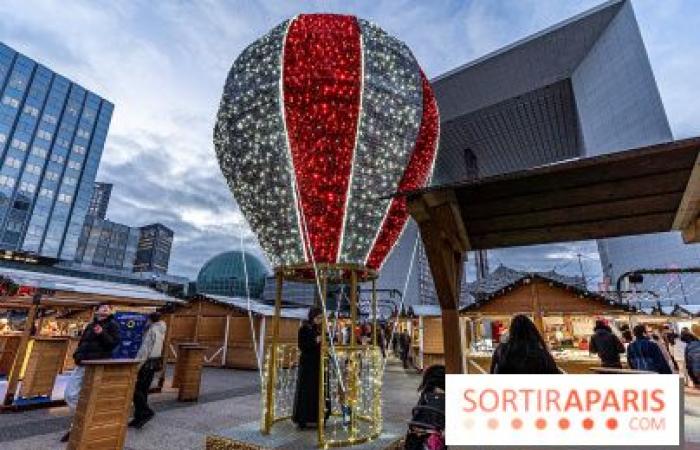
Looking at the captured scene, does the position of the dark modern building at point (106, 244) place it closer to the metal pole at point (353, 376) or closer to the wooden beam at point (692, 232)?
the metal pole at point (353, 376)

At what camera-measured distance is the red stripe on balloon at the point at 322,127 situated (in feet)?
15.6

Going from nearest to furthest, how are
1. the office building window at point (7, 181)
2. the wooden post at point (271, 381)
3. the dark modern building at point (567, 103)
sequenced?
the wooden post at point (271, 381)
the dark modern building at point (567, 103)
the office building window at point (7, 181)

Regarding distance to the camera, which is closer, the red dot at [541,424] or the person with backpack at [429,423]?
the red dot at [541,424]

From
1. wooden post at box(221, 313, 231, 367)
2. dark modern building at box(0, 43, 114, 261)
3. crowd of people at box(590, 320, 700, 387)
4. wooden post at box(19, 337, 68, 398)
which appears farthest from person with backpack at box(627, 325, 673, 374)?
dark modern building at box(0, 43, 114, 261)

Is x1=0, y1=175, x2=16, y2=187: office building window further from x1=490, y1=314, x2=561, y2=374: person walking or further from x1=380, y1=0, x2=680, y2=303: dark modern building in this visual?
x1=490, y1=314, x2=561, y2=374: person walking

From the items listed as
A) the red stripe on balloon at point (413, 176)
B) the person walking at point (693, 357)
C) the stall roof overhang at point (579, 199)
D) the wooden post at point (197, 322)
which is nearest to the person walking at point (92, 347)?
the red stripe on balloon at point (413, 176)

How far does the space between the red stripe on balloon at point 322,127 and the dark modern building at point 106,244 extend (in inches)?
3839

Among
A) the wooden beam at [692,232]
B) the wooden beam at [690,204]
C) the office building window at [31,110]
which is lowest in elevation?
the wooden beam at [692,232]

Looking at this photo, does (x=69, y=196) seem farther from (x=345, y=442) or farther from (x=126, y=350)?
(x=345, y=442)

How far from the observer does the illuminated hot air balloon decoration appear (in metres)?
4.79

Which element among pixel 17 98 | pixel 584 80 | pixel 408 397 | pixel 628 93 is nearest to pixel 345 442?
pixel 408 397

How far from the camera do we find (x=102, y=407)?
14.1 ft

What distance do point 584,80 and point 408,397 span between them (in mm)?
29237

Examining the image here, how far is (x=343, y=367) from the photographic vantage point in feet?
21.9
